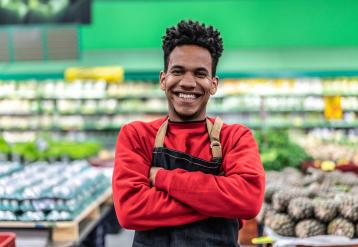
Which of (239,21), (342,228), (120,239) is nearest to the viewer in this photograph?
(342,228)

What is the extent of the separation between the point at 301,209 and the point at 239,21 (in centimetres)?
847

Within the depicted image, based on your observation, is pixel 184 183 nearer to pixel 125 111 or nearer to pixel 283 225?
pixel 283 225

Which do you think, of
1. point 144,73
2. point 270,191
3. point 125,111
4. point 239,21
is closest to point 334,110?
point 144,73

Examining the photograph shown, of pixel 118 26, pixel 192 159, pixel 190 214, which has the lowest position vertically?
pixel 190 214

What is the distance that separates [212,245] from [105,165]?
4.73 m

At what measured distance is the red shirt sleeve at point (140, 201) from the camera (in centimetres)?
171

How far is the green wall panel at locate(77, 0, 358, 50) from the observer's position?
35.0 feet

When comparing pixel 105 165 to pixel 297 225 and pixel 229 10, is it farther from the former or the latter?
pixel 229 10

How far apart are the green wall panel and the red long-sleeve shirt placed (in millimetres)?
9169

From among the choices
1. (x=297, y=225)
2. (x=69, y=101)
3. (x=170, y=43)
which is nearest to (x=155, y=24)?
(x=69, y=101)

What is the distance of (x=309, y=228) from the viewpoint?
109 inches

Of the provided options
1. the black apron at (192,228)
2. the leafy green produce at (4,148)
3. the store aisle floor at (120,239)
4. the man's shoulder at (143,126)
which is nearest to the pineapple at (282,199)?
the black apron at (192,228)

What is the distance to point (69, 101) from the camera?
10547 mm

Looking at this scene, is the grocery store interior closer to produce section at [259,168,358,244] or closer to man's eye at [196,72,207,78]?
produce section at [259,168,358,244]
